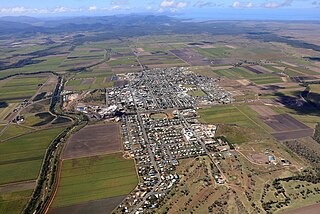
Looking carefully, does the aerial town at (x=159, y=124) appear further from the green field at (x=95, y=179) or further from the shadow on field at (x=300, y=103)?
the shadow on field at (x=300, y=103)

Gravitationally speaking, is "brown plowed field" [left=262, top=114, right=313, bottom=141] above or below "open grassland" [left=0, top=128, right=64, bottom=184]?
above

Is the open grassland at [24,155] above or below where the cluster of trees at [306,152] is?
below

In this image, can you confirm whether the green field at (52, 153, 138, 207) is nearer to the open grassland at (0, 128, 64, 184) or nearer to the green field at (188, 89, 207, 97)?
the open grassland at (0, 128, 64, 184)

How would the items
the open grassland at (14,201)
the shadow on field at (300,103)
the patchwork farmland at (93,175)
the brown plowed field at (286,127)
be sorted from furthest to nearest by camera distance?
the shadow on field at (300,103), the brown plowed field at (286,127), the patchwork farmland at (93,175), the open grassland at (14,201)

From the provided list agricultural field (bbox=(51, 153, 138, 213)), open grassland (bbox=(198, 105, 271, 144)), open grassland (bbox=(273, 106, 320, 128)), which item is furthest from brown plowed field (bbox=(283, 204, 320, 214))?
open grassland (bbox=(273, 106, 320, 128))

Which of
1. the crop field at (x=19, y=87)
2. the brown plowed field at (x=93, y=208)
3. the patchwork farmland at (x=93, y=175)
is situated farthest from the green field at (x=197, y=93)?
the crop field at (x=19, y=87)

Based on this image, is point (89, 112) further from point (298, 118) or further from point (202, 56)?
point (202, 56)

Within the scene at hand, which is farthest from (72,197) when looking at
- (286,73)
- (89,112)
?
(286,73)
